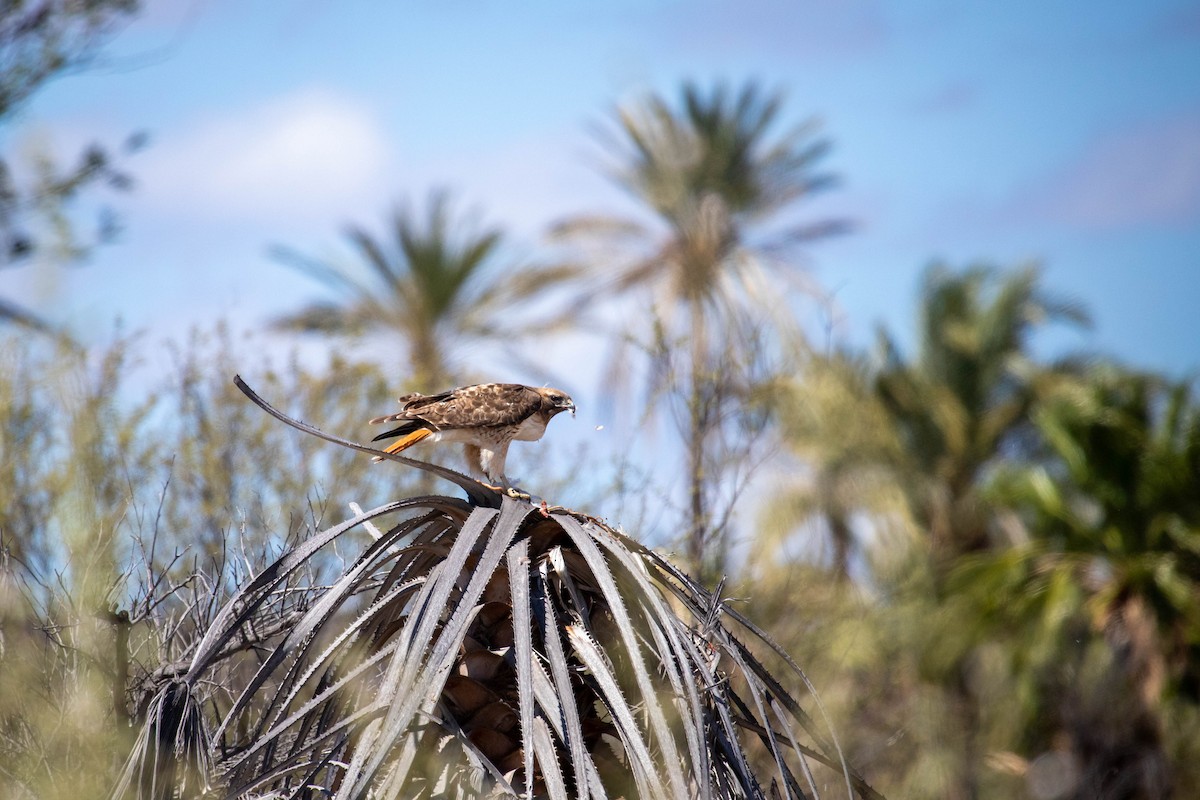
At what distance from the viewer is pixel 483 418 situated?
251 inches

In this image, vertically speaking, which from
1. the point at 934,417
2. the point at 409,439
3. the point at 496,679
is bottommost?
the point at 496,679

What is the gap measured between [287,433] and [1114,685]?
11574 mm

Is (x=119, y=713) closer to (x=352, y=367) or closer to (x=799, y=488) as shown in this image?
(x=352, y=367)

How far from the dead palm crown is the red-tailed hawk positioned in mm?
1896

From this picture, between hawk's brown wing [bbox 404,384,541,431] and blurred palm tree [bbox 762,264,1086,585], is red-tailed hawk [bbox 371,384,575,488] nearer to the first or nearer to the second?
hawk's brown wing [bbox 404,384,541,431]

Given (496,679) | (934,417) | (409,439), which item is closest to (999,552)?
(934,417)

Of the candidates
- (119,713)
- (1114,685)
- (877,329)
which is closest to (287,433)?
(119,713)

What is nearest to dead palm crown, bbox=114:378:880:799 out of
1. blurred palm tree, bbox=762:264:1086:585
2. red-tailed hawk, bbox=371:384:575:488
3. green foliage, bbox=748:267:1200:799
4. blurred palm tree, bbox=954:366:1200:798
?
red-tailed hawk, bbox=371:384:575:488

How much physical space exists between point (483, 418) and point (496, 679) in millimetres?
2840

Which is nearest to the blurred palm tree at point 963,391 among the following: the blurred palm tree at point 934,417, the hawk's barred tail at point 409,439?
the blurred palm tree at point 934,417

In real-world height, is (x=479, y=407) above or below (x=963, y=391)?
below

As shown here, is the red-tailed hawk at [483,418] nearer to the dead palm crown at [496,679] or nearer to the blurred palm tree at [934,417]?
the dead palm crown at [496,679]

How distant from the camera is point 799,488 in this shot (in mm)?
23453

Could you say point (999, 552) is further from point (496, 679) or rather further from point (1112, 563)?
point (496, 679)
